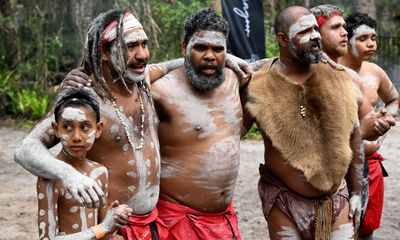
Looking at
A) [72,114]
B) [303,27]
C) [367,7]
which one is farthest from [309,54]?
[367,7]

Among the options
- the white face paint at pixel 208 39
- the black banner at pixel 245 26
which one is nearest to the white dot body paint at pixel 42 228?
the white face paint at pixel 208 39

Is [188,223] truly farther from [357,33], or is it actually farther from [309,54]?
[357,33]

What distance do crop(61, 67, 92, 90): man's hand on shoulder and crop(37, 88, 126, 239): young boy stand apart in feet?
0.42

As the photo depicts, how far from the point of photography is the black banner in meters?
10.5

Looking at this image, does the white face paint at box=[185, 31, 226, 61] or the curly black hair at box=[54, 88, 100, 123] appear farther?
the white face paint at box=[185, 31, 226, 61]

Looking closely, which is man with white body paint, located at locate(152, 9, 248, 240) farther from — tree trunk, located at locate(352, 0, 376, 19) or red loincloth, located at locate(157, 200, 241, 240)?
tree trunk, located at locate(352, 0, 376, 19)

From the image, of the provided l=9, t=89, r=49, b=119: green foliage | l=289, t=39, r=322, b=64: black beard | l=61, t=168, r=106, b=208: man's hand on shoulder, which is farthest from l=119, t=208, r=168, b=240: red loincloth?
l=9, t=89, r=49, b=119: green foliage

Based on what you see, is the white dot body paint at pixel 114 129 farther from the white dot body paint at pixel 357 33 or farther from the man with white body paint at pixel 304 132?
the white dot body paint at pixel 357 33

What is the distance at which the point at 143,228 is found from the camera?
359 centimetres

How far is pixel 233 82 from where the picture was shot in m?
4.00

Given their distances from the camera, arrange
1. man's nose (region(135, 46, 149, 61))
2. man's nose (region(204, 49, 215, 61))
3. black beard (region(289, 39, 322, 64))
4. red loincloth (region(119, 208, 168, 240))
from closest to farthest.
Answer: man's nose (region(135, 46, 149, 61))
red loincloth (region(119, 208, 168, 240))
man's nose (region(204, 49, 215, 61))
black beard (region(289, 39, 322, 64))

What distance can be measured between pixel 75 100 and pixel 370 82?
2.87 metres

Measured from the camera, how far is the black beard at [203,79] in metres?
3.76

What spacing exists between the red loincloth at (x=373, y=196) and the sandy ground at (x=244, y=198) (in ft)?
2.93
